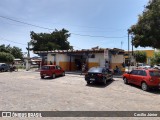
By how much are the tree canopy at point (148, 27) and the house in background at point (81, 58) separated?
4954 mm

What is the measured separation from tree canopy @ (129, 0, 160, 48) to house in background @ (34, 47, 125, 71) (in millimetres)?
4954

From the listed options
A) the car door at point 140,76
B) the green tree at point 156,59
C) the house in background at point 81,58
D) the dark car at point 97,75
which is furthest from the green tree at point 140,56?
the car door at point 140,76

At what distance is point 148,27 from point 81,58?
17505 mm

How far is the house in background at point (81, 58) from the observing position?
3225 cm

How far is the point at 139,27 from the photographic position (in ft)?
80.0

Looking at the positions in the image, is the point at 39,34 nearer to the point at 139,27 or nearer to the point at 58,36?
the point at 58,36

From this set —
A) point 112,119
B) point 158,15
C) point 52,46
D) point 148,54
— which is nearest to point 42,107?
point 112,119

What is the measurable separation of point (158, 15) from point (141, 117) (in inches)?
610

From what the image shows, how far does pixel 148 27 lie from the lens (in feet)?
75.2

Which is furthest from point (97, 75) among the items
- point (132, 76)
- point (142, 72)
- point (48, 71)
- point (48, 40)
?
point (48, 40)

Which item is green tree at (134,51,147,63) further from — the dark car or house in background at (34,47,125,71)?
the dark car

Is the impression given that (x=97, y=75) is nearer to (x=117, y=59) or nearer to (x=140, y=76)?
(x=140, y=76)

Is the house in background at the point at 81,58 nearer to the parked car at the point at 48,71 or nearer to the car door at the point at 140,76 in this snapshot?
the parked car at the point at 48,71

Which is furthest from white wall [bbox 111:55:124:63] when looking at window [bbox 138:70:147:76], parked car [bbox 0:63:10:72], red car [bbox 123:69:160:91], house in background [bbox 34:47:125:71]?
parked car [bbox 0:63:10:72]
